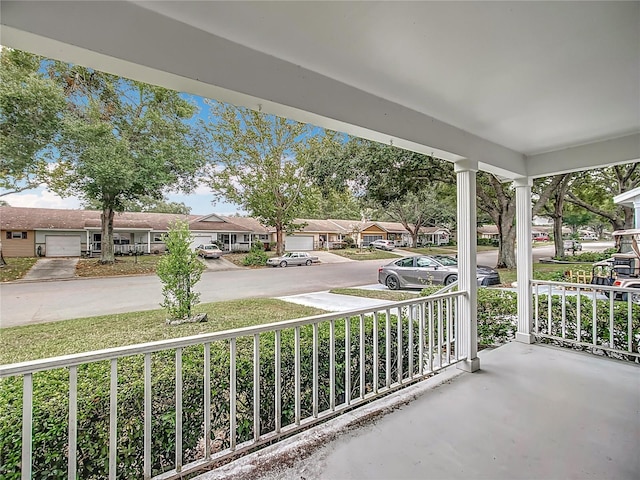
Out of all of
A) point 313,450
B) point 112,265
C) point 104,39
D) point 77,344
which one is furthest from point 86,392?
point 104,39

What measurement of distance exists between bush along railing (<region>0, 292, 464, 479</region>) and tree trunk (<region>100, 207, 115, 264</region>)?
593mm

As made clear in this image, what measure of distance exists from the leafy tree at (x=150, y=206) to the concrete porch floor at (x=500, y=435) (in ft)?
5.00

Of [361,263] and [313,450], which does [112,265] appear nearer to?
[313,450]

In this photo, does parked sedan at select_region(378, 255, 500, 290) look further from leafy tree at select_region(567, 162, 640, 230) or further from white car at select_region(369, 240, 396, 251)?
leafy tree at select_region(567, 162, 640, 230)

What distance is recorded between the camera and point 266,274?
2492mm

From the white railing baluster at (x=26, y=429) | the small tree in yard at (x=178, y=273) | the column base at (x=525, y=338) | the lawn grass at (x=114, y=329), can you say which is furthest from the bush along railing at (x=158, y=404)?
the column base at (x=525, y=338)

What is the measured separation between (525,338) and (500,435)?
224 cm

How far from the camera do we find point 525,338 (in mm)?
3771

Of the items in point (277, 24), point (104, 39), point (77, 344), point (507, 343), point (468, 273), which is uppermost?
point (277, 24)

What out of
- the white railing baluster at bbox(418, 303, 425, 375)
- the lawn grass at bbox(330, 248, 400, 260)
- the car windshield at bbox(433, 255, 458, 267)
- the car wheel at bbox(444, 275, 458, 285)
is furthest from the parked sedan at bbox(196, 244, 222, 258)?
the car wheel at bbox(444, 275, 458, 285)

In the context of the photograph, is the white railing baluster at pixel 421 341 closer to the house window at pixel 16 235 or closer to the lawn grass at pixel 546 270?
the lawn grass at pixel 546 270

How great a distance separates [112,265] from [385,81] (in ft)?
6.72

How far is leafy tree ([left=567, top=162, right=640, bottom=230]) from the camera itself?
193 inches

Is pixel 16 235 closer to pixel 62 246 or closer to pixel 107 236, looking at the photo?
pixel 62 246
